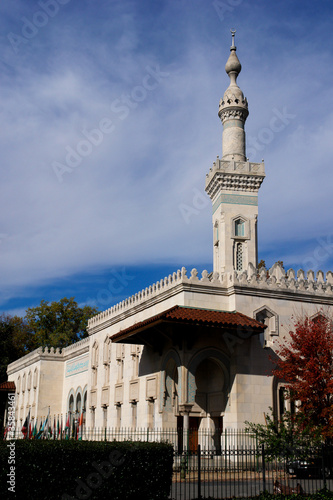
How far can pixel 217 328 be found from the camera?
68.7 ft

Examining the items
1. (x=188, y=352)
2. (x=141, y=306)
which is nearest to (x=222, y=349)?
(x=188, y=352)

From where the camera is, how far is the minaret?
2755cm

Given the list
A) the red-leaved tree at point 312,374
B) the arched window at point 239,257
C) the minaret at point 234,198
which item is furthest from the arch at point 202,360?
the arched window at point 239,257

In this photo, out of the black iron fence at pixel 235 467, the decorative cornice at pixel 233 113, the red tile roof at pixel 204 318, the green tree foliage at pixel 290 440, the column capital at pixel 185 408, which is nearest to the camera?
the black iron fence at pixel 235 467

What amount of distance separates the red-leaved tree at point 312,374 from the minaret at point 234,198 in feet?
22.6

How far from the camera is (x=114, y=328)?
97.7 feet

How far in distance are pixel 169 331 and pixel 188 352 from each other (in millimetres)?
1129

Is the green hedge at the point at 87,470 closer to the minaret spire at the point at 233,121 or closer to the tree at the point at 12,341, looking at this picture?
the minaret spire at the point at 233,121

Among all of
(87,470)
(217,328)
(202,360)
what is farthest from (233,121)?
(87,470)

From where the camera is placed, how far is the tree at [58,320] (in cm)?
5103

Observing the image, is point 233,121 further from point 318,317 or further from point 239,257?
point 318,317

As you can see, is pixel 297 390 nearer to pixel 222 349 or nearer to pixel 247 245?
pixel 222 349

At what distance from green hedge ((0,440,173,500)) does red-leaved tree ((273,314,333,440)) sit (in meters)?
7.64

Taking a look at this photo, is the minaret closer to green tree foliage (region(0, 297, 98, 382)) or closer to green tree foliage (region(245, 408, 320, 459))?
green tree foliage (region(245, 408, 320, 459))
